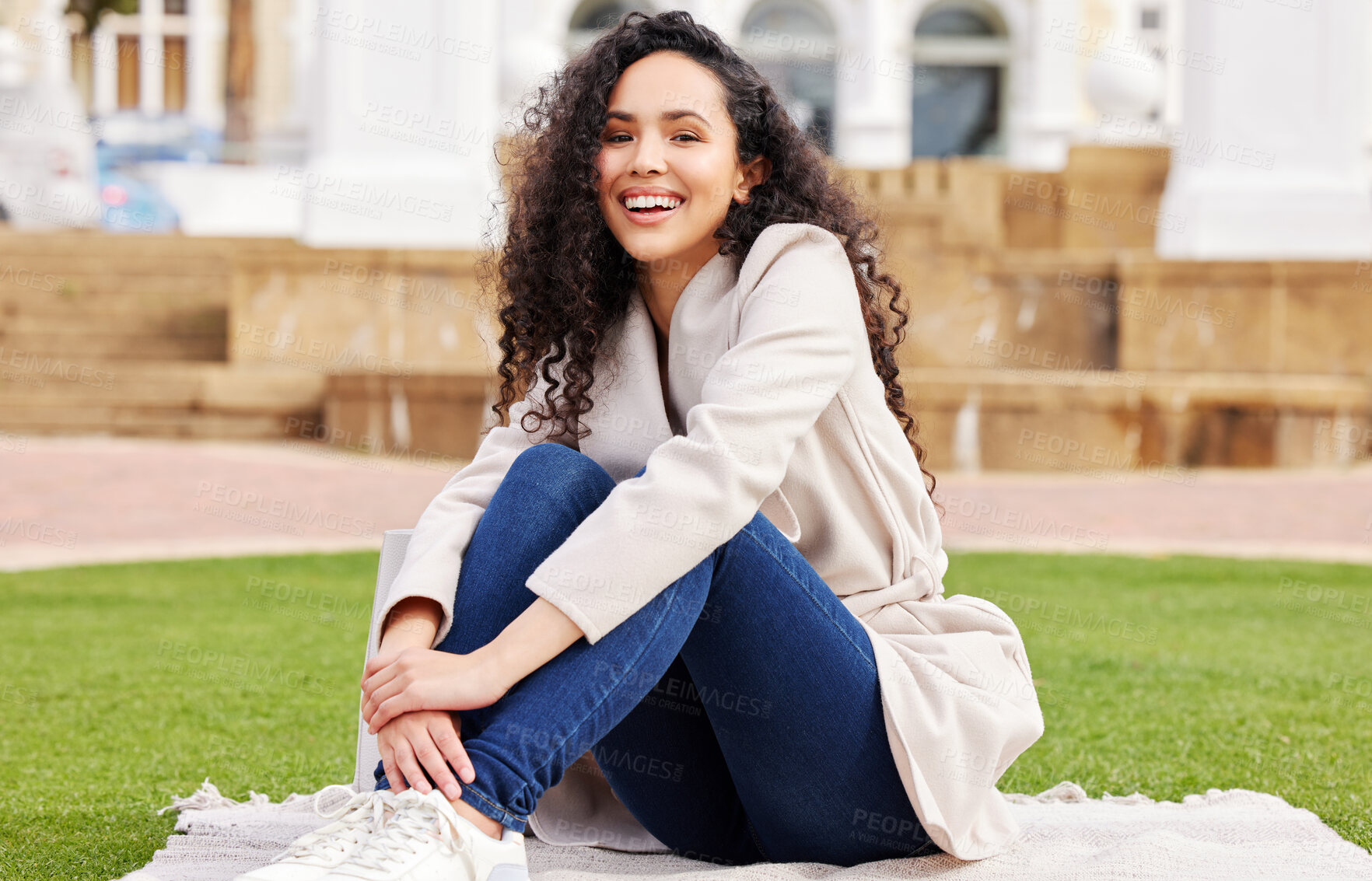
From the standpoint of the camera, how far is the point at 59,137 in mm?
18594

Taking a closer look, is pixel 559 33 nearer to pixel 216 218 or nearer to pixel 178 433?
pixel 216 218

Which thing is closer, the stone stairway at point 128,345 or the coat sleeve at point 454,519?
the coat sleeve at point 454,519

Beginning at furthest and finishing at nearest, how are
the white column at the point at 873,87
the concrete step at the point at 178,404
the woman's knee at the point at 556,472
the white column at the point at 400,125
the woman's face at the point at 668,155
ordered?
the white column at the point at 873,87 < the white column at the point at 400,125 < the concrete step at the point at 178,404 < the woman's face at the point at 668,155 < the woman's knee at the point at 556,472

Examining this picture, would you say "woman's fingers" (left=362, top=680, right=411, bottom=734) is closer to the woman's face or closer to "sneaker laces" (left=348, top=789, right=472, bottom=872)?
"sneaker laces" (left=348, top=789, right=472, bottom=872)

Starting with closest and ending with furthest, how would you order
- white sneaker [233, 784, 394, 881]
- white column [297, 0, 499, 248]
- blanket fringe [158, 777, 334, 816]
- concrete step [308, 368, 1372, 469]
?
1. white sneaker [233, 784, 394, 881]
2. blanket fringe [158, 777, 334, 816]
3. concrete step [308, 368, 1372, 469]
4. white column [297, 0, 499, 248]

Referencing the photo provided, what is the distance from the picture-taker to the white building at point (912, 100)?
34.3 ft

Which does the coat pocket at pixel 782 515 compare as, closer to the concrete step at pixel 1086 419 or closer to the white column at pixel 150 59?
the concrete step at pixel 1086 419

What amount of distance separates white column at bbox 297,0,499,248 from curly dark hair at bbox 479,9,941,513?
861 cm

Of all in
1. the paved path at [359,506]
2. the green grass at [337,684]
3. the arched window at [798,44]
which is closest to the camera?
the green grass at [337,684]

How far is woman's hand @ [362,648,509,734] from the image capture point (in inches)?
72.9

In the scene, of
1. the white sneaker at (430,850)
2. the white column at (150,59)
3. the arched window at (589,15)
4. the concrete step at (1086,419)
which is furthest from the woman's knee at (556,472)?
the white column at (150,59)

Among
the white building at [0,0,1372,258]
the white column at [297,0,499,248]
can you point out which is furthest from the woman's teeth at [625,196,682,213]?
the white column at [297,0,499,248]

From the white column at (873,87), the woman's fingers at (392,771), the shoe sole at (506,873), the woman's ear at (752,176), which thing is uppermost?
the white column at (873,87)

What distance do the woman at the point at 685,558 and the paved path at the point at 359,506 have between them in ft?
13.9
